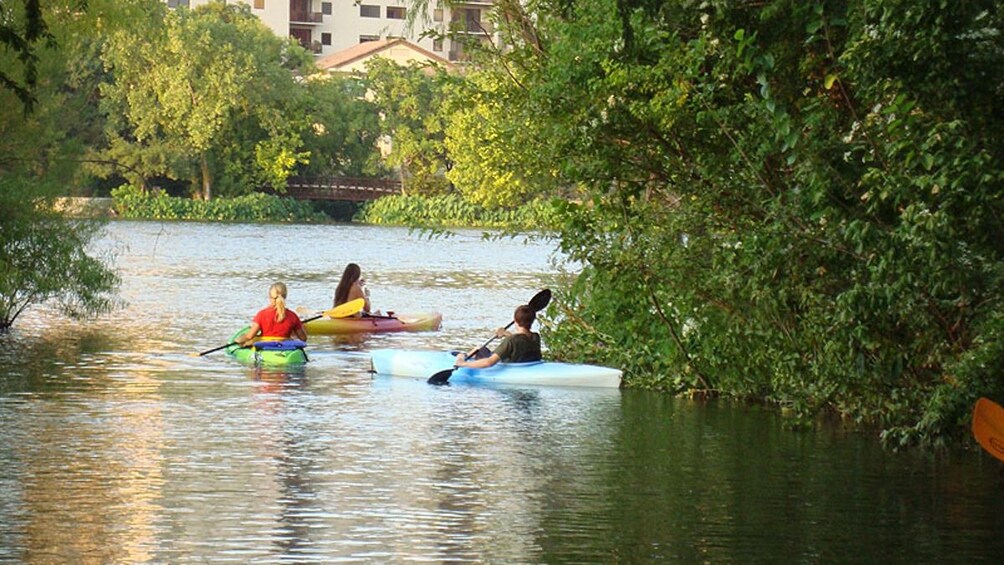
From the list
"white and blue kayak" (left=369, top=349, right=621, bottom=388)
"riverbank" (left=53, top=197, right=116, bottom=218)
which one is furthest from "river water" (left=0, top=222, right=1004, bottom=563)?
"riverbank" (left=53, top=197, right=116, bottom=218)

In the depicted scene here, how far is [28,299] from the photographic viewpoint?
2748 centimetres

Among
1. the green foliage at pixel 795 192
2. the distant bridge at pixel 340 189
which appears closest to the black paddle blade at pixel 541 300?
the green foliage at pixel 795 192

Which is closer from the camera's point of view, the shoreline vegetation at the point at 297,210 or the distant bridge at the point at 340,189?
the shoreline vegetation at the point at 297,210

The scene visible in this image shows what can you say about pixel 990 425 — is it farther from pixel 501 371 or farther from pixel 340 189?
pixel 340 189

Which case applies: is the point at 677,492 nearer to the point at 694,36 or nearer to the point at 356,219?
the point at 694,36

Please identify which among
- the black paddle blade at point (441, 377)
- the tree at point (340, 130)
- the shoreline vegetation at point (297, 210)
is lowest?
the black paddle blade at point (441, 377)

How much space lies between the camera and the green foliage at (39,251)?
26.9m

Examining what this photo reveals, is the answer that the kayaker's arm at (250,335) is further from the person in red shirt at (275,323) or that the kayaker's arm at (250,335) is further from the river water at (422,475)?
the river water at (422,475)

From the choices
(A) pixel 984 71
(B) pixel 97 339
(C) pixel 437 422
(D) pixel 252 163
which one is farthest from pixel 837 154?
(D) pixel 252 163

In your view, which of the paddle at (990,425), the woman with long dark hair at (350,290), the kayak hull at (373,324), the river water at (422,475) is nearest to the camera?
the river water at (422,475)

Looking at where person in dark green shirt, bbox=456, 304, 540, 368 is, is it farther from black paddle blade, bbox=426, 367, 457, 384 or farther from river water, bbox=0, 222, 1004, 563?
river water, bbox=0, 222, 1004, 563

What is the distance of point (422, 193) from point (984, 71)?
273 feet

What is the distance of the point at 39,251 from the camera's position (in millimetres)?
27234

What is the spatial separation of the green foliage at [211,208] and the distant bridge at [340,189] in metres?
0.63
